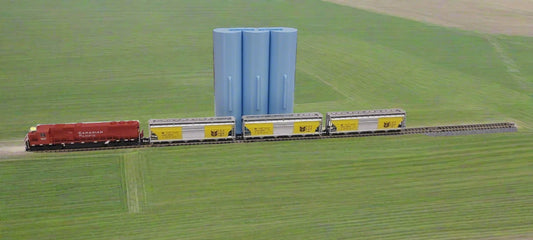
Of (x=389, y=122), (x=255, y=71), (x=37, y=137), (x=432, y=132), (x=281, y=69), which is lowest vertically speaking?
(x=432, y=132)

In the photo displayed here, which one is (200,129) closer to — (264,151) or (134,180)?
(264,151)

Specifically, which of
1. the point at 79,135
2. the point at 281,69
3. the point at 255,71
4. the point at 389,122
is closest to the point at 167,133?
the point at 79,135

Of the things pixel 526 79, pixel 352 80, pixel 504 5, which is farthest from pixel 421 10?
pixel 352 80

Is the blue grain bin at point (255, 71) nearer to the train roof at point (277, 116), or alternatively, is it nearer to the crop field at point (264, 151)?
the train roof at point (277, 116)

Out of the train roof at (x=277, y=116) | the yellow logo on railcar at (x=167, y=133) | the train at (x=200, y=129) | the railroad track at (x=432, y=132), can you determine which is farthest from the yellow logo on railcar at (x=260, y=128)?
the yellow logo on railcar at (x=167, y=133)

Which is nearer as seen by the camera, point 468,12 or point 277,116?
point 277,116

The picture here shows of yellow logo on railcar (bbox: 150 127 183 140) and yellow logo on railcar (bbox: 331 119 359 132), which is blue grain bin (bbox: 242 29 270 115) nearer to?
yellow logo on railcar (bbox: 150 127 183 140)

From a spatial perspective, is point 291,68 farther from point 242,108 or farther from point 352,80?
point 352,80

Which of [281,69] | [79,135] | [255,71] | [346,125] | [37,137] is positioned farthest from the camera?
[346,125]
